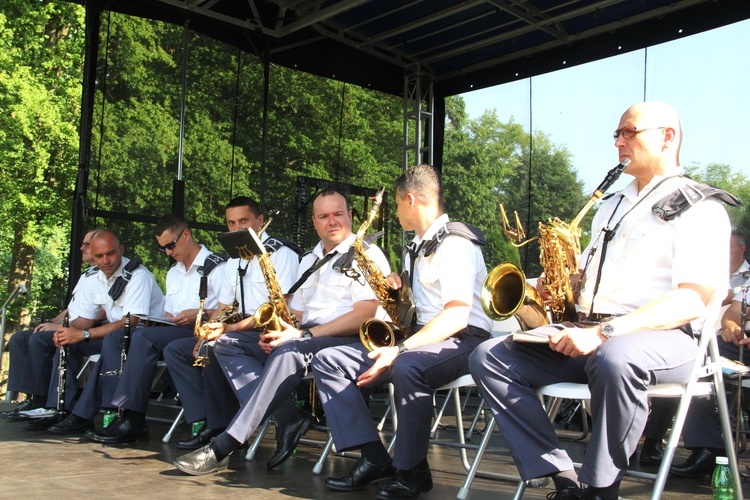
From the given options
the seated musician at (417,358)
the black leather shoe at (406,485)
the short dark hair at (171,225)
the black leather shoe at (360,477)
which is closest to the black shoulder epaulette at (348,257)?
the seated musician at (417,358)

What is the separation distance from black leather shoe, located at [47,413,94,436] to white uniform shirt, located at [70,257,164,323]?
0.81 metres

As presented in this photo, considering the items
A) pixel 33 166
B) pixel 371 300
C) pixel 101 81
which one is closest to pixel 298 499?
pixel 371 300

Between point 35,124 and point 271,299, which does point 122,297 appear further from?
point 35,124

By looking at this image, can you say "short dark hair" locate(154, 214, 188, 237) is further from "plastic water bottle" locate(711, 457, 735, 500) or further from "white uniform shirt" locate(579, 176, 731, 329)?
"plastic water bottle" locate(711, 457, 735, 500)

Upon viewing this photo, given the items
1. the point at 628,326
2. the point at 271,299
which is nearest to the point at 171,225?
the point at 271,299

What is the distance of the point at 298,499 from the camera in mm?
3559

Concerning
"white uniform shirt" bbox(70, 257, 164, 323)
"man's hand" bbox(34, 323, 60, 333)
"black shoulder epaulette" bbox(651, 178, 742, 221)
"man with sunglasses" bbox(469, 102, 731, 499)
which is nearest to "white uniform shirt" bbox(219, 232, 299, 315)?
"white uniform shirt" bbox(70, 257, 164, 323)

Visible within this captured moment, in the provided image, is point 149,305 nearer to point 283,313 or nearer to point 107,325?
point 107,325

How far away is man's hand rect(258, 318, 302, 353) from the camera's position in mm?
4320

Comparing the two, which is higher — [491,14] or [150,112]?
[491,14]

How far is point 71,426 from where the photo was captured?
5652mm

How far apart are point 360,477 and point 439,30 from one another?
18.2ft

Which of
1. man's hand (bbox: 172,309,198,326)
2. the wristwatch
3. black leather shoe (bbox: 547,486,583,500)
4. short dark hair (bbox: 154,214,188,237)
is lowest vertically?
black leather shoe (bbox: 547,486,583,500)

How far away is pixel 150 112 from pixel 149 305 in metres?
3.56
